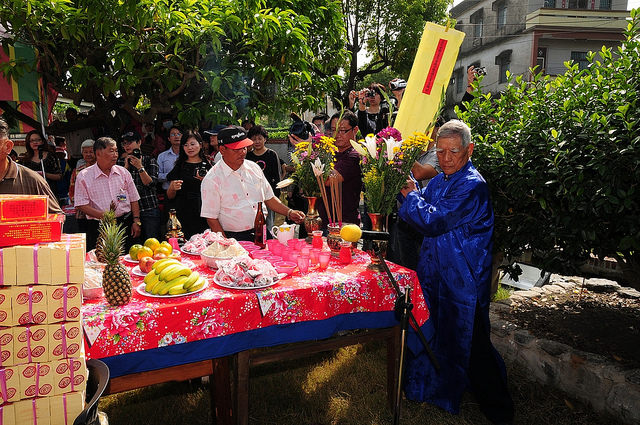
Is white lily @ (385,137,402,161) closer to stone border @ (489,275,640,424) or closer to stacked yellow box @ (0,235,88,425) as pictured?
stacked yellow box @ (0,235,88,425)

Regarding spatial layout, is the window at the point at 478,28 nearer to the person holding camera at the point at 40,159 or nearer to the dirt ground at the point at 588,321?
the dirt ground at the point at 588,321

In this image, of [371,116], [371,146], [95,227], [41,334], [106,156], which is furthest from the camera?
[371,116]

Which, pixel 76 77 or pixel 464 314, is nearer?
pixel 464 314

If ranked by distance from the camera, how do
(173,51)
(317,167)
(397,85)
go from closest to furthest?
(317,167) < (397,85) < (173,51)

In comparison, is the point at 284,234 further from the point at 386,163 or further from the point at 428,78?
the point at 428,78

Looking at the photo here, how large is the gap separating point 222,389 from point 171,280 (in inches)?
28.7

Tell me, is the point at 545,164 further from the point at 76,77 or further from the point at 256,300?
the point at 76,77

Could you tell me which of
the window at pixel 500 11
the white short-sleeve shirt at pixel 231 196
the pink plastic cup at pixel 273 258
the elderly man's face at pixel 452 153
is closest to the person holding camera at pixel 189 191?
the white short-sleeve shirt at pixel 231 196

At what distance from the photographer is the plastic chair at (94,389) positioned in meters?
1.67

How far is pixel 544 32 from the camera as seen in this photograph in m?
21.1

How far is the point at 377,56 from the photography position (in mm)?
19031

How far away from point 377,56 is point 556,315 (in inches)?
659

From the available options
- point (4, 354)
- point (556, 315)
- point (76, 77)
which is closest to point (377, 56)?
point (76, 77)

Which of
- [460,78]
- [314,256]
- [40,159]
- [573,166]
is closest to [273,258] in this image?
[314,256]
